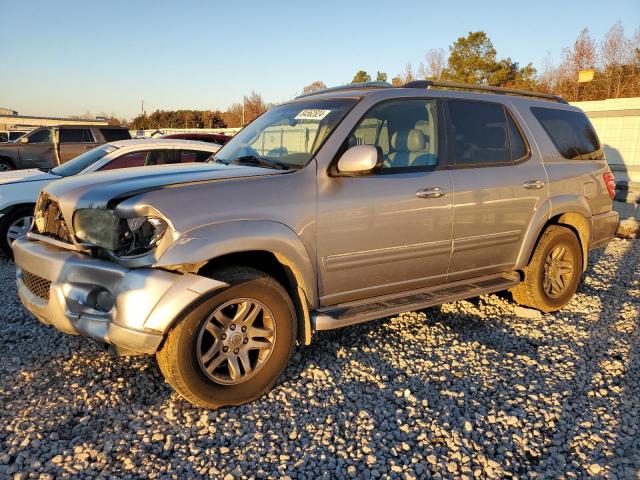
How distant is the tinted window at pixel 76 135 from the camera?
13.8 meters

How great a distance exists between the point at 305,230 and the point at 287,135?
1.03 meters

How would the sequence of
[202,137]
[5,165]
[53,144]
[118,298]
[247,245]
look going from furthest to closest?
1. [5,165]
2. [53,144]
3. [202,137]
4. [247,245]
5. [118,298]

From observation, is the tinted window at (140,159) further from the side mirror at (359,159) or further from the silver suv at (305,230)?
the side mirror at (359,159)

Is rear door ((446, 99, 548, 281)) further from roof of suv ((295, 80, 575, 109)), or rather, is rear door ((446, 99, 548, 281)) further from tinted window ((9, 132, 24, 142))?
tinted window ((9, 132, 24, 142))

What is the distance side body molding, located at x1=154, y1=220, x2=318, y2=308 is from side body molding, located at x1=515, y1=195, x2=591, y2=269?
219cm

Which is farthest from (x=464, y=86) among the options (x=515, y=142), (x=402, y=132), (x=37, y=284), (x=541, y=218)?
(x=37, y=284)

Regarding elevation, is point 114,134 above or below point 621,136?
above

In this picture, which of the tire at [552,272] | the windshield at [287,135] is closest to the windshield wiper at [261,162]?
the windshield at [287,135]

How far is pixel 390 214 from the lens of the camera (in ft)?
11.5

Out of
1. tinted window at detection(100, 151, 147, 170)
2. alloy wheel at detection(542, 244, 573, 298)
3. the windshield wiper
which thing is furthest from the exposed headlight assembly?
tinted window at detection(100, 151, 147, 170)

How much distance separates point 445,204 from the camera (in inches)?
149

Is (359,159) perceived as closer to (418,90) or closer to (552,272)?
(418,90)

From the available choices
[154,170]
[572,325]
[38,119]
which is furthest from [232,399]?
[38,119]

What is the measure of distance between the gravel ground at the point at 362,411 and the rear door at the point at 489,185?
681 millimetres
